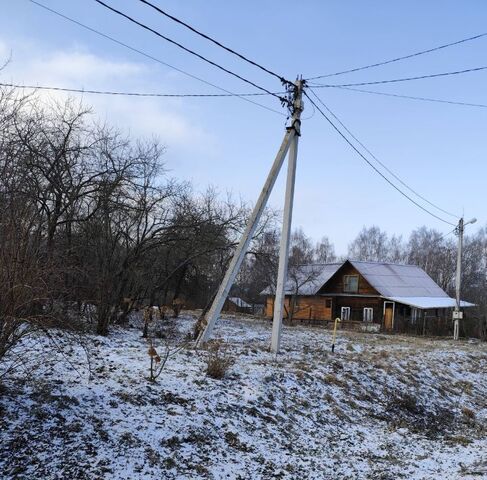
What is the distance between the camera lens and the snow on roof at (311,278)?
37719mm

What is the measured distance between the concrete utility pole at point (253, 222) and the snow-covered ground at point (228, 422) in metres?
0.92

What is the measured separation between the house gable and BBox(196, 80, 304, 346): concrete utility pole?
25.1 meters

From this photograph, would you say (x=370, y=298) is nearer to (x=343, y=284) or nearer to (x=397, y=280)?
(x=343, y=284)

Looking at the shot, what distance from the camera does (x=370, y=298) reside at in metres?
35.3

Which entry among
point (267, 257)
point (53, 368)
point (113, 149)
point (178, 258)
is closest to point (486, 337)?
point (267, 257)

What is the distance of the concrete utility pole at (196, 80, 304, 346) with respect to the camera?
10570mm

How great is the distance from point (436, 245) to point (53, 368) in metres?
81.3

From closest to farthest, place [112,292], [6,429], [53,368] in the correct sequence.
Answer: [6,429]
[53,368]
[112,292]

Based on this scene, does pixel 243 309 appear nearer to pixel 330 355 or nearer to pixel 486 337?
pixel 486 337

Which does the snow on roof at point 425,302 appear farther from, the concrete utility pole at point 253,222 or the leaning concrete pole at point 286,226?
the concrete utility pole at point 253,222

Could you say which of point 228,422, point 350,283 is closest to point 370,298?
point 350,283

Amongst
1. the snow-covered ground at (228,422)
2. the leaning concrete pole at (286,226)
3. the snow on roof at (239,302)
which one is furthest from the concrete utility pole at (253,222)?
the snow on roof at (239,302)

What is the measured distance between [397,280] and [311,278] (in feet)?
21.8

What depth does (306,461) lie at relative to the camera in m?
6.41
